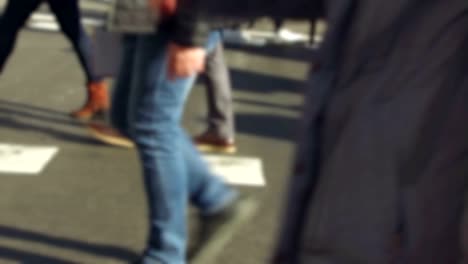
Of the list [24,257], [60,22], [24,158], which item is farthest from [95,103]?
[24,257]

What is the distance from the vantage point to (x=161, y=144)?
3459 mm

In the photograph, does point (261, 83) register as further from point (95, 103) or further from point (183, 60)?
point (183, 60)

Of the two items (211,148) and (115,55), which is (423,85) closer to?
(115,55)

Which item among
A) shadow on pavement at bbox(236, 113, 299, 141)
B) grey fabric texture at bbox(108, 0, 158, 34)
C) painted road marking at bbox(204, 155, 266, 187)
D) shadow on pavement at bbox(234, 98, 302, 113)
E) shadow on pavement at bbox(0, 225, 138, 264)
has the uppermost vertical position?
grey fabric texture at bbox(108, 0, 158, 34)

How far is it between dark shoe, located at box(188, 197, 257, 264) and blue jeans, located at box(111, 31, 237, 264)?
0.12ft

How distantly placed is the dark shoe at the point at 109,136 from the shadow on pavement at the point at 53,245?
1341 mm

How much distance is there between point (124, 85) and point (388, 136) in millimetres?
1822

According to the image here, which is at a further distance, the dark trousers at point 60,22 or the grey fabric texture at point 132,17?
the dark trousers at point 60,22

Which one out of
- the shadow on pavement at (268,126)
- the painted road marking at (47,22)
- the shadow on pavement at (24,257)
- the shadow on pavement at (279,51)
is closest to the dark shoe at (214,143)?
the shadow on pavement at (268,126)

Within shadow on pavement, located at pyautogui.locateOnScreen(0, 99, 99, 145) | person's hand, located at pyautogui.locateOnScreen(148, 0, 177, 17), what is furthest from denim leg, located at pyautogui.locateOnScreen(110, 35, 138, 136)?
shadow on pavement, located at pyautogui.locateOnScreen(0, 99, 99, 145)

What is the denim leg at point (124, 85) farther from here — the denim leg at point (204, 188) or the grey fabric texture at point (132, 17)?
the denim leg at point (204, 188)

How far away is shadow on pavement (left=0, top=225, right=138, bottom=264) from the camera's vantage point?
3.95 metres

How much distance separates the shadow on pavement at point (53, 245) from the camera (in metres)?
3.95

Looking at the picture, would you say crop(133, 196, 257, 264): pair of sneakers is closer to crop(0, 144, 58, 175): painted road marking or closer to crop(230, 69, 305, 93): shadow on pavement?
crop(0, 144, 58, 175): painted road marking
